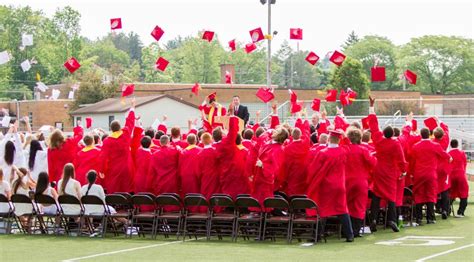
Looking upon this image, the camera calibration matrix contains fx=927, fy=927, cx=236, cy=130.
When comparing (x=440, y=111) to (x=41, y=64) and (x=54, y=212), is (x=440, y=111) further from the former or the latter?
(x=41, y=64)

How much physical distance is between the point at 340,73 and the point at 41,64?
138 ft

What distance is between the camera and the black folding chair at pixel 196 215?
15844 mm

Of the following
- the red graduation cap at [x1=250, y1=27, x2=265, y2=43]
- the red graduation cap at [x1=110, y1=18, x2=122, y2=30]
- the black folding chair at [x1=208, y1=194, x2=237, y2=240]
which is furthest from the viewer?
the red graduation cap at [x1=250, y1=27, x2=265, y2=43]

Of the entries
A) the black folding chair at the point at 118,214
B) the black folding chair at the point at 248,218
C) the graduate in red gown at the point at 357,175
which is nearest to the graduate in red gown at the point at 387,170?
the graduate in red gown at the point at 357,175

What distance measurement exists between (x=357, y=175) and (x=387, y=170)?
127 cm

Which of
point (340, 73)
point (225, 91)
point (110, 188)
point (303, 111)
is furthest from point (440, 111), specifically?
point (110, 188)

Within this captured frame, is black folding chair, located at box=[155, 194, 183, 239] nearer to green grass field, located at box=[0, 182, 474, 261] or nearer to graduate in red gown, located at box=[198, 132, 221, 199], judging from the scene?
green grass field, located at box=[0, 182, 474, 261]

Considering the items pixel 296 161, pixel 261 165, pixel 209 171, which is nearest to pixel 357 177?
pixel 296 161

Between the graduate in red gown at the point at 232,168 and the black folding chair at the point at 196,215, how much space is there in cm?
58

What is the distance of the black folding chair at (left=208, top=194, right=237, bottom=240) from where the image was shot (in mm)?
15500

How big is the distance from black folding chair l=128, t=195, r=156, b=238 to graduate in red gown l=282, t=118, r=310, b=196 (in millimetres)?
2440

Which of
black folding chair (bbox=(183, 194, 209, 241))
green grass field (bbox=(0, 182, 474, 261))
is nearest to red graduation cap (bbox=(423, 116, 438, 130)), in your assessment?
green grass field (bbox=(0, 182, 474, 261))

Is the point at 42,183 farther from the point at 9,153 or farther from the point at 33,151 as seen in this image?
the point at 33,151

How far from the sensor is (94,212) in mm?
16375
